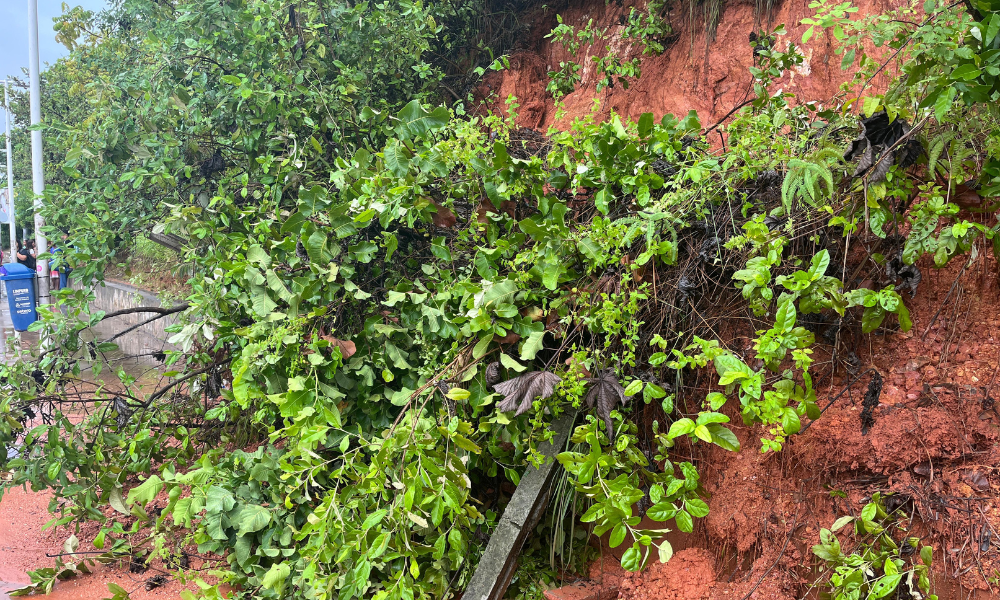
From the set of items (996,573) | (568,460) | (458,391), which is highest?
(458,391)

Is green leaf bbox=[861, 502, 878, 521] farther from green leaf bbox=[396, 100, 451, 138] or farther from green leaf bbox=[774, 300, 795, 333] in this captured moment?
green leaf bbox=[396, 100, 451, 138]

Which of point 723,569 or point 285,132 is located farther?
point 285,132

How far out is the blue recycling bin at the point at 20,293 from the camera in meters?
9.57

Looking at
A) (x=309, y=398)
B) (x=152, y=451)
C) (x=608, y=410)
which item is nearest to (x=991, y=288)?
(x=608, y=410)

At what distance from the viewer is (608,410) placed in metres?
2.26

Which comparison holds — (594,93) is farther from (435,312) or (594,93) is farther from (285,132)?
(435,312)

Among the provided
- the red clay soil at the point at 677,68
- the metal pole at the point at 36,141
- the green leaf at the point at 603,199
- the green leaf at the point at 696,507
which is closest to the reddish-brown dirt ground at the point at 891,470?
the green leaf at the point at 696,507

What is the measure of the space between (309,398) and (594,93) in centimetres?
368

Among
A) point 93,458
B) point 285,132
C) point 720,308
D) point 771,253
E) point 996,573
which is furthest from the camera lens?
point 285,132

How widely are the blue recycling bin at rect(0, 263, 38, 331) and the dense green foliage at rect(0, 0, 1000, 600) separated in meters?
7.02

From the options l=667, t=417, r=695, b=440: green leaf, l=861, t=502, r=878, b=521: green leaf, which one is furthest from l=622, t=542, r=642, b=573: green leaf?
l=861, t=502, r=878, b=521: green leaf

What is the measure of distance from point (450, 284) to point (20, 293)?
33.2 feet

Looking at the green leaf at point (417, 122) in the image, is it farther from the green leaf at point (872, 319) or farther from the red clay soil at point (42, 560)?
the red clay soil at point (42, 560)

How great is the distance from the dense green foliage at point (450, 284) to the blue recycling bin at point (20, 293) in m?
7.02
